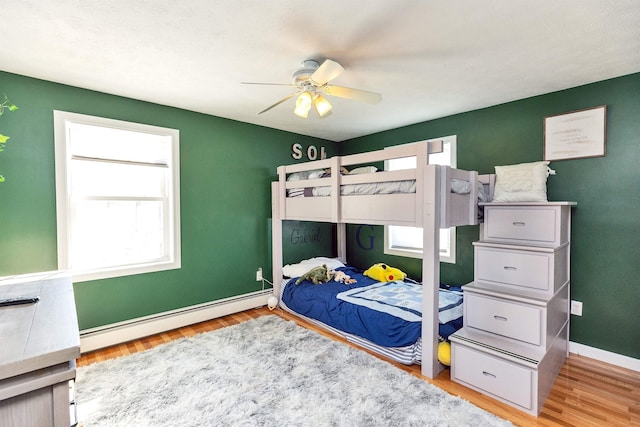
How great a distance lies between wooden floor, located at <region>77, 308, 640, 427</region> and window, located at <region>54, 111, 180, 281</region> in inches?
32.4

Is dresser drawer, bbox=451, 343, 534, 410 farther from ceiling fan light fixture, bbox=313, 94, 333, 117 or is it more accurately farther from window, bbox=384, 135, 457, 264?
ceiling fan light fixture, bbox=313, 94, 333, 117

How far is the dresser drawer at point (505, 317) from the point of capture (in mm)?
2004

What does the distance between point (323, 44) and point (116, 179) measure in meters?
2.31

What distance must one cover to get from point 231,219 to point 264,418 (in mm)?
2211

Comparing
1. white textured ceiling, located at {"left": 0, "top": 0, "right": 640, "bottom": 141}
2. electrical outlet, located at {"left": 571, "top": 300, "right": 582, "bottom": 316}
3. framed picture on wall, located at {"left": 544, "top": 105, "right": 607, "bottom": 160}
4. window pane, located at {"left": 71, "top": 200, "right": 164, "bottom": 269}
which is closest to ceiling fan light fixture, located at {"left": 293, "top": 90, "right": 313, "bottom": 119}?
white textured ceiling, located at {"left": 0, "top": 0, "right": 640, "bottom": 141}

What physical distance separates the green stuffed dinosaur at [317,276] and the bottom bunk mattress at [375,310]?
6 cm

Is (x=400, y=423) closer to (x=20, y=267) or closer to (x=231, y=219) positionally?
(x=231, y=219)

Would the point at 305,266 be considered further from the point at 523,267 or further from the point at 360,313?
the point at 523,267

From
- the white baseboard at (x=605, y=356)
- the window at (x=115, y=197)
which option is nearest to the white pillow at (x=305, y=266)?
the window at (x=115, y=197)

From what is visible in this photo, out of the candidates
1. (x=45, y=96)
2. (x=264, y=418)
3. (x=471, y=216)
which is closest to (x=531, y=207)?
(x=471, y=216)

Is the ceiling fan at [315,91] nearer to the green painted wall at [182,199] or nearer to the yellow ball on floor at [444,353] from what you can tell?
the green painted wall at [182,199]

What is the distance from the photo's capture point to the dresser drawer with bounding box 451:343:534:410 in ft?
6.08

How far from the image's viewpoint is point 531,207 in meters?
2.36

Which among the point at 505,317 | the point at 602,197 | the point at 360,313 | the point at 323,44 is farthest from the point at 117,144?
the point at 602,197
